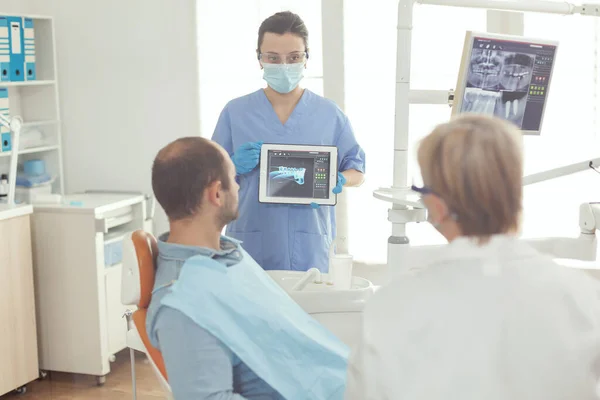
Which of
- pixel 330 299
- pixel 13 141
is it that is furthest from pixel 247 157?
pixel 13 141

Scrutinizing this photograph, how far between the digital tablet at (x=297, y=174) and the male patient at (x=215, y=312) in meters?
0.72

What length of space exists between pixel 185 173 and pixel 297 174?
0.85 m

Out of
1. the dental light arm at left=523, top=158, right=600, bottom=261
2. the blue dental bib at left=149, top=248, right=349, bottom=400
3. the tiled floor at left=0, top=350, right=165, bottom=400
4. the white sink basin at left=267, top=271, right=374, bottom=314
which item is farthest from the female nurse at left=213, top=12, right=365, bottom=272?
the tiled floor at left=0, top=350, right=165, bottom=400

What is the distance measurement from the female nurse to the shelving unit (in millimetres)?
1346

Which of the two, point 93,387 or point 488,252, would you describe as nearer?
point 488,252

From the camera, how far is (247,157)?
225 centimetres

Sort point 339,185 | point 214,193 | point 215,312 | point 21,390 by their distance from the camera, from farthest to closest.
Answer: point 21,390, point 339,185, point 214,193, point 215,312

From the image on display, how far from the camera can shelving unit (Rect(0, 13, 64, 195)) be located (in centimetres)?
340

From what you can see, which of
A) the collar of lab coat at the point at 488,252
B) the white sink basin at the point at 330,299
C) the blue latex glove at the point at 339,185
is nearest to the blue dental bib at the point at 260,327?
the white sink basin at the point at 330,299

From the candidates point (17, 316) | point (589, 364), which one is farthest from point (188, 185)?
point (17, 316)

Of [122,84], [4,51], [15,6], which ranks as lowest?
[122,84]

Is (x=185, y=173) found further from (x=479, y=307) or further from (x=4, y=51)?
(x=4, y=51)

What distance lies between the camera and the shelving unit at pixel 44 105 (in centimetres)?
340

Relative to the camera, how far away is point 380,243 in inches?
131
